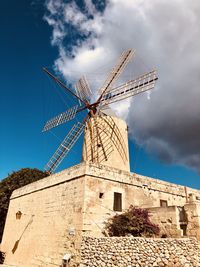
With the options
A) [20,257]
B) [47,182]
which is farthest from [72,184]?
[20,257]

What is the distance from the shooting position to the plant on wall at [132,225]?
9.70 meters

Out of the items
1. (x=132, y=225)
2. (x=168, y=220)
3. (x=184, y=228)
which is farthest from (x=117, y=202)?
(x=184, y=228)

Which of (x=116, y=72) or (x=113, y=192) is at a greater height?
(x=116, y=72)

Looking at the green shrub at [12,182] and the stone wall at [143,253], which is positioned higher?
the green shrub at [12,182]

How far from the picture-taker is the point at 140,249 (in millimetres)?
8148

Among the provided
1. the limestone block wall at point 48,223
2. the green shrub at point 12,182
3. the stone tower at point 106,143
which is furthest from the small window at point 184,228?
the green shrub at point 12,182

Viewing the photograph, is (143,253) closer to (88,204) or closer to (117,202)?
(88,204)

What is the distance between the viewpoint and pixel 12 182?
20.6 metres

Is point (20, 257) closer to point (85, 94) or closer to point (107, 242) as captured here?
point (107, 242)

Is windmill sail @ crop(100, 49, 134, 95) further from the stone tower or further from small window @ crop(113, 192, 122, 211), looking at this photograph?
small window @ crop(113, 192, 122, 211)

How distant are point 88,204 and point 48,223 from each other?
3196mm

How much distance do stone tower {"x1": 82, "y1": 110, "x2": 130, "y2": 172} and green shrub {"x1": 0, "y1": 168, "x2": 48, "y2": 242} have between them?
8.20 m

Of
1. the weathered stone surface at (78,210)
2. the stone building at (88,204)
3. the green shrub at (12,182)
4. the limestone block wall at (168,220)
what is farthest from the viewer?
the green shrub at (12,182)

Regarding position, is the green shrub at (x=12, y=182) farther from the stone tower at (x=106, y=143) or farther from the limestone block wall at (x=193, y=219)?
the limestone block wall at (x=193, y=219)
